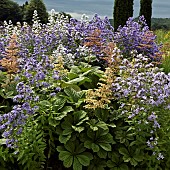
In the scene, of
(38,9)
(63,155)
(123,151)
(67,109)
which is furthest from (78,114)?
(38,9)

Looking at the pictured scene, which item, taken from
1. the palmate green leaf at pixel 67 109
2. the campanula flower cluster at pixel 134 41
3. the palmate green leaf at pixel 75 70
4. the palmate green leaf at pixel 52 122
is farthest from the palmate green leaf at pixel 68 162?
the campanula flower cluster at pixel 134 41

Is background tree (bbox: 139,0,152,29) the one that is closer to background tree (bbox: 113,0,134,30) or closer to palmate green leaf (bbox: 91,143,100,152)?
background tree (bbox: 113,0,134,30)

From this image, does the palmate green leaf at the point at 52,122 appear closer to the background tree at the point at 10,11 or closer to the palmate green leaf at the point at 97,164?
the palmate green leaf at the point at 97,164

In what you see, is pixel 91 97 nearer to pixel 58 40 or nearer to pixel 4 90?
pixel 4 90

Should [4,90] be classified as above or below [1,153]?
above

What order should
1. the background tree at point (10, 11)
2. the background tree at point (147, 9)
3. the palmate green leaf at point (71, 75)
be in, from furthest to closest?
the background tree at point (10, 11) < the background tree at point (147, 9) < the palmate green leaf at point (71, 75)

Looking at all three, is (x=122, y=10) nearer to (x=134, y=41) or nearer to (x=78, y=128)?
(x=134, y=41)

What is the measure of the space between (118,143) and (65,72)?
1.00 metres

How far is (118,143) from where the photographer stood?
3.84 m

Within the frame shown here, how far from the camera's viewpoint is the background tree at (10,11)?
20031 millimetres

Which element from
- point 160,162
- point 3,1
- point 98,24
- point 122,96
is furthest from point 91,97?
point 3,1

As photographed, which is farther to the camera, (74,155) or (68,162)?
(74,155)

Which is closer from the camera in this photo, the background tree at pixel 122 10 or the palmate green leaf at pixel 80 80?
the palmate green leaf at pixel 80 80

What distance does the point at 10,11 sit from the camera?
66.0 feet
